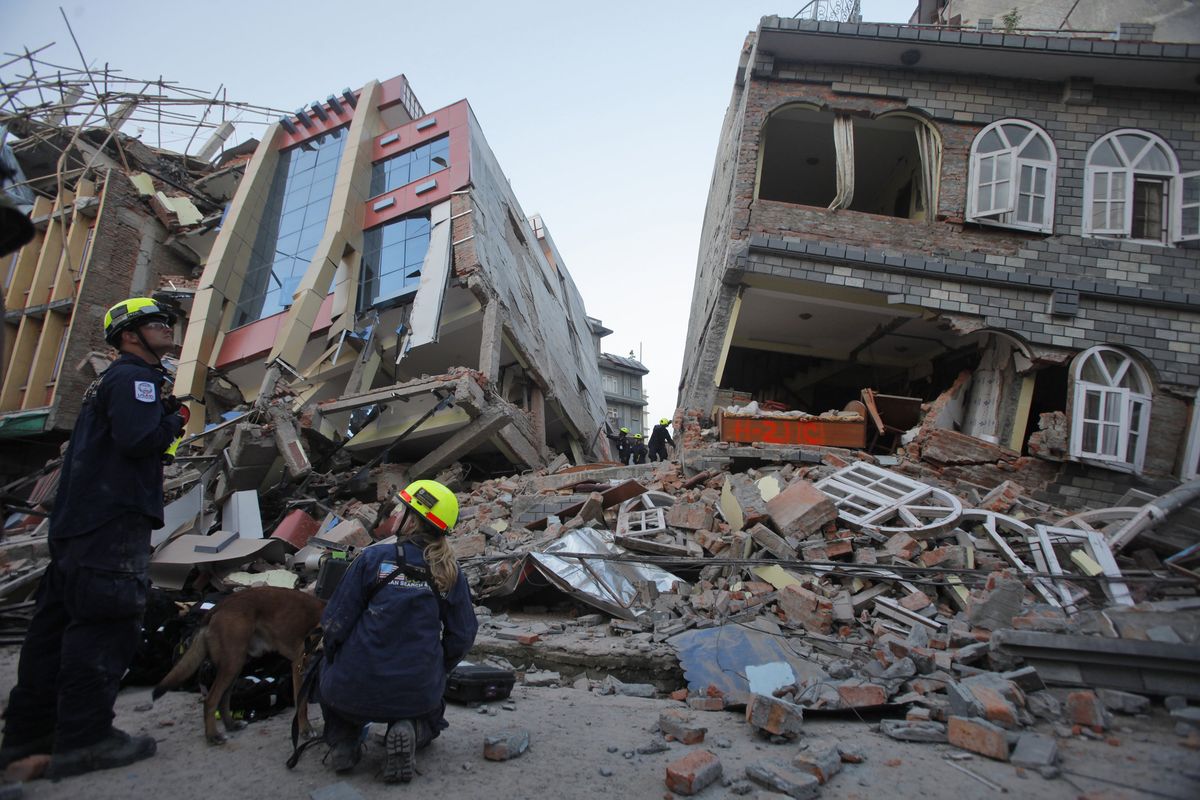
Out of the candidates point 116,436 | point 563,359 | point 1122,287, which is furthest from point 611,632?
point 563,359

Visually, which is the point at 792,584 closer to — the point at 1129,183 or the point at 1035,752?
the point at 1035,752

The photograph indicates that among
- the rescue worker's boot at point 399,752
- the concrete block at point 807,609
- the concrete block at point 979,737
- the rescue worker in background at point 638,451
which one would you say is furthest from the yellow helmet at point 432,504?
the rescue worker in background at point 638,451

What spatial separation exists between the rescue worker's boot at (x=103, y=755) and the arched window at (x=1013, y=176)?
12407 mm

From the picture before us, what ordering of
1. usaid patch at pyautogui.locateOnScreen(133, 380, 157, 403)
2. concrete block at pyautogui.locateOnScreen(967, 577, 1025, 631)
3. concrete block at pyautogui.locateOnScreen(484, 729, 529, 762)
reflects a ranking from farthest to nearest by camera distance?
concrete block at pyautogui.locateOnScreen(967, 577, 1025, 631) < concrete block at pyautogui.locateOnScreen(484, 729, 529, 762) < usaid patch at pyautogui.locateOnScreen(133, 380, 157, 403)

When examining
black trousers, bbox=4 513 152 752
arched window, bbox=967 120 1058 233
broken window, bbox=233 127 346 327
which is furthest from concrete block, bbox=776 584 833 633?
broken window, bbox=233 127 346 327

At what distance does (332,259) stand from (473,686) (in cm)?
1244

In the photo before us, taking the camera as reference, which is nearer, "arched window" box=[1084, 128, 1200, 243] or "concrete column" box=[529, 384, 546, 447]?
"arched window" box=[1084, 128, 1200, 243]

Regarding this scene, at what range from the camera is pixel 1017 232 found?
11172mm

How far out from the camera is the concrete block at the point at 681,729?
3.68 meters

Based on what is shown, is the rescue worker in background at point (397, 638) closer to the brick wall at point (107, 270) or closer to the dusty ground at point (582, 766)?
the dusty ground at point (582, 766)

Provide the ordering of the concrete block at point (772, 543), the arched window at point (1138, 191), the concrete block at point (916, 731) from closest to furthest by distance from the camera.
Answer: the concrete block at point (916, 731) < the concrete block at point (772, 543) < the arched window at point (1138, 191)

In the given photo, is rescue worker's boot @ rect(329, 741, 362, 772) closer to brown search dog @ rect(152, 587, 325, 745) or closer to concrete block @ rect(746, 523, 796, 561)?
brown search dog @ rect(152, 587, 325, 745)

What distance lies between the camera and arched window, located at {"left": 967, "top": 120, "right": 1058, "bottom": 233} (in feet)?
36.6

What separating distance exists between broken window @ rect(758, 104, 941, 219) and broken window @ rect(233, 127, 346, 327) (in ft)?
34.3
